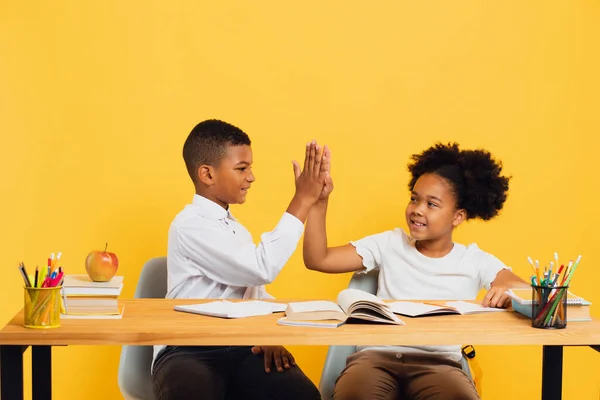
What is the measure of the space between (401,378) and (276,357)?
0.38m

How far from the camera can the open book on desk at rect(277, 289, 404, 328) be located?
2188 millimetres

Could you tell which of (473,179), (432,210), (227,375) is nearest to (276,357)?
(227,375)

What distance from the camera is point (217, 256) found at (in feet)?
8.37

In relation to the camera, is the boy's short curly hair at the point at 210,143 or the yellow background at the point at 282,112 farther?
the yellow background at the point at 282,112

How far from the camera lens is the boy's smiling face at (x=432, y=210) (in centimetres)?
283

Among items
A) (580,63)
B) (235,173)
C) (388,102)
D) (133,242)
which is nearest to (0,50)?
(133,242)

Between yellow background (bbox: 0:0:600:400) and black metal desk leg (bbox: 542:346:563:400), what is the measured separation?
1.34 m

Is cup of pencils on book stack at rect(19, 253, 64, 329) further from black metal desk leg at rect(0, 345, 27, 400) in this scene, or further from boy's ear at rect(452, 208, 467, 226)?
boy's ear at rect(452, 208, 467, 226)

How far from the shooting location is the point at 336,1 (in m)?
3.64

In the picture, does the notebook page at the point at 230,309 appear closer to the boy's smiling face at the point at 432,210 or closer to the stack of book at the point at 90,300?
the stack of book at the point at 90,300

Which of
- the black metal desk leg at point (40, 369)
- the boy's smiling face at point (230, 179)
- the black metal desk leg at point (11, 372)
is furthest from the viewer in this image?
the boy's smiling face at point (230, 179)

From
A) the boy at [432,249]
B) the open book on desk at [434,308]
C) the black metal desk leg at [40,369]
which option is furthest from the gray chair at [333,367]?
the black metal desk leg at [40,369]

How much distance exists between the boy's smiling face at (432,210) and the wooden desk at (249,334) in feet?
1.94

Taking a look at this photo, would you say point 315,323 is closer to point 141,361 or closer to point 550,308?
point 550,308
